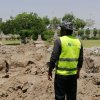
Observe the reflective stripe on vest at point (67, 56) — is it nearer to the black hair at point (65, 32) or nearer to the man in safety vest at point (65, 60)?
the man in safety vest at point (65, 60)

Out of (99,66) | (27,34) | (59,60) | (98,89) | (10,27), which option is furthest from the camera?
(10,27)

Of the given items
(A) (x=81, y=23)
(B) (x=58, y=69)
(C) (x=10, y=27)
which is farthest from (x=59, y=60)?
(A) (x=81, y=23)

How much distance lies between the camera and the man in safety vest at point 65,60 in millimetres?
6738

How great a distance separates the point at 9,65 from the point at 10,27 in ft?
171

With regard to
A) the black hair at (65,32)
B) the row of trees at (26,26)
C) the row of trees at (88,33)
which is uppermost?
the black hair at (65,32)

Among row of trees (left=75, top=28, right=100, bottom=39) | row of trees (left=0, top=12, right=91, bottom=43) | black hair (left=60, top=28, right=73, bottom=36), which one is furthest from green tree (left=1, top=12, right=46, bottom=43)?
black hair (left=60, top=28, right=73, bottom=36)

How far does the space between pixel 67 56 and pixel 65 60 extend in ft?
0.27

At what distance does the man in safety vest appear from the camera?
22.1 ft

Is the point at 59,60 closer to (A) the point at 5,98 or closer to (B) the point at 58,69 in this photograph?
(B) the point at 58,69

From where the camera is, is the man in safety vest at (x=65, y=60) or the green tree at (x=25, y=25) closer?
the man in safety vest at (x=65, y=60)

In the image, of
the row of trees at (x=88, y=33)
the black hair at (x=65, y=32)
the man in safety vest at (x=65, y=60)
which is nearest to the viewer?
the man in safety vest at (x=65, y=60)

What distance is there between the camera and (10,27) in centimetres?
6925

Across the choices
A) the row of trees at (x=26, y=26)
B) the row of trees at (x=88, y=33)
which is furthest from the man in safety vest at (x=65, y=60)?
the row of trees at (x=88, y=33)

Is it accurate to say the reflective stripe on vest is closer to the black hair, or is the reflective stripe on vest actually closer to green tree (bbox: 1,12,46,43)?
the black hair
